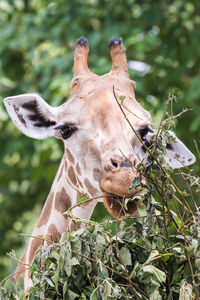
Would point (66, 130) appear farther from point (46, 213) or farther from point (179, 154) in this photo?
point (179, 154)

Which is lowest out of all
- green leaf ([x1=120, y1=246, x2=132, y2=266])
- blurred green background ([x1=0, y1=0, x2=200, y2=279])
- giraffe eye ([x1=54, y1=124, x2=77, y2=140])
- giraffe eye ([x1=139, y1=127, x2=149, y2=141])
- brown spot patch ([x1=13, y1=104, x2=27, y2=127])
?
blurred green background ([x1=0, y1=0, x2=200, y2=279])

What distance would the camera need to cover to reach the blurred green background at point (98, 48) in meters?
6.89

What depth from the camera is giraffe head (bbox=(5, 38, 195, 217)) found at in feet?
9.61

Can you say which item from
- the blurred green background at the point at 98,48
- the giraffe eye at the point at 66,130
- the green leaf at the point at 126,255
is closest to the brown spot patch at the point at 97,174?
the giraffe eye at the point at 66,130

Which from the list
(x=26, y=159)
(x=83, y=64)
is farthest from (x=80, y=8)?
(x=83, y=64)

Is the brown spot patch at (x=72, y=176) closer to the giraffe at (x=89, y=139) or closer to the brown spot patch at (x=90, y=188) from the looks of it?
the giraffe at (x=89, y=139)

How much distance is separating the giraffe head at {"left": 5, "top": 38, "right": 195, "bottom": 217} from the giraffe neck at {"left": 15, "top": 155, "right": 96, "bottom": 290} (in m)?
0.06

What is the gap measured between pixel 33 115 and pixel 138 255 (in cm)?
133

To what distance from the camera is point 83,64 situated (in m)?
3.86

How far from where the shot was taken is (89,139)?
3305 millimetres

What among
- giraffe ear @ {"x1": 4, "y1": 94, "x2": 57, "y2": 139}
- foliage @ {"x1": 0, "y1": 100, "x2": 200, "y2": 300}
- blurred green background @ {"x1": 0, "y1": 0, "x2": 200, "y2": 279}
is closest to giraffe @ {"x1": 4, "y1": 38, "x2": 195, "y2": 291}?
giraffe ear @ {"x1": 4, "y1": 94, "x2": 57, "y2": 139}

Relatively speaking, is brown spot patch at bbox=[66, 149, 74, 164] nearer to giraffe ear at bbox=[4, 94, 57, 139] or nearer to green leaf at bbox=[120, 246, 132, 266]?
giraffe ear at bbox=[4, 94, 57, 139]

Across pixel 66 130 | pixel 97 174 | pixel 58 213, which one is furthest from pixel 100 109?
pixel 58 213

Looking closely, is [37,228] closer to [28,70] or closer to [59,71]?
[59,71]
